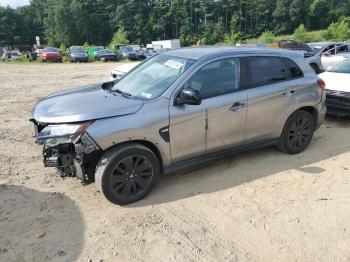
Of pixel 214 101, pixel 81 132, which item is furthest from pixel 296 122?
pixel 81 132

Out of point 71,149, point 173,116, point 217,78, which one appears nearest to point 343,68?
point 217,78

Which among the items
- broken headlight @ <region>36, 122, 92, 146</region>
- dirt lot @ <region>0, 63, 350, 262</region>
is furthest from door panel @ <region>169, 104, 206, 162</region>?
broken headlight @ <region>36, 122, 92, 146</region>

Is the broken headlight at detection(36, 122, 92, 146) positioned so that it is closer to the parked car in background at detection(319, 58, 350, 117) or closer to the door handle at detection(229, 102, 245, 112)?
the door handle at detection(229, 102, 245, 112)

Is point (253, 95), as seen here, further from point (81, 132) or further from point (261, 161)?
point (81, 132)

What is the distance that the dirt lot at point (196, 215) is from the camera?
11.3 ft

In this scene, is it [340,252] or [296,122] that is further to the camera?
[296,122]

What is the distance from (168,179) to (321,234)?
2.06 meters

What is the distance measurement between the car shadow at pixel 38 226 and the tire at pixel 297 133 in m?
3.31

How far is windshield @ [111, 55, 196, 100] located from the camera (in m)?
4.48

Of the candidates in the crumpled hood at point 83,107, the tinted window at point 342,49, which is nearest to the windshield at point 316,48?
the tinted window at point 342,49

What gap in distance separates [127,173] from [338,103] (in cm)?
532

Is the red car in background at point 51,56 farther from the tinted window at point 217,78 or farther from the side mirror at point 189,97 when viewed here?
the side mirror at point 189,97

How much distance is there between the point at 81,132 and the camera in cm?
388

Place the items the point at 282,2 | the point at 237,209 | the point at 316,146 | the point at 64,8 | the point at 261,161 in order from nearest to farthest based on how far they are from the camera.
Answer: the point at 237,209 → the point at 261,161 → the point at 316,146 → the point at 64,8 → the point at 282,2
